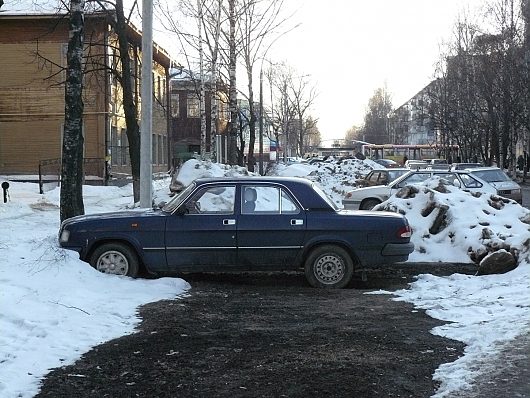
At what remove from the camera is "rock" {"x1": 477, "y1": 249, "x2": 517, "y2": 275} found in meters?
9.95

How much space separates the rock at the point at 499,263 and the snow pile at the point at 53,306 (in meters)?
4.42

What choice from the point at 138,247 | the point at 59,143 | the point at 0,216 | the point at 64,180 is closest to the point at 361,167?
the point at 59,143

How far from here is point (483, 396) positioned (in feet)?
15.4

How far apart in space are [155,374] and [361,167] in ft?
137

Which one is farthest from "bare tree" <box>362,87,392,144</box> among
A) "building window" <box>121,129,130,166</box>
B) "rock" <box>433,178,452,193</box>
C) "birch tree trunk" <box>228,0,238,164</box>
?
"rock" <box>433,178,452,193</box>

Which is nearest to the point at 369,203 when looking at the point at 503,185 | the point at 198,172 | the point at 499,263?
the point at 198,172

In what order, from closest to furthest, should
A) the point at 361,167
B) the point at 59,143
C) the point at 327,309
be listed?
the point at 327,309
the point at 59,143
the point at 361,167

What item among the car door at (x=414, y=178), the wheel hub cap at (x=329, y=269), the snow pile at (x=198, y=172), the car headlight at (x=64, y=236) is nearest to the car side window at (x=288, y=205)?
the wheel hub cap at (x=329, y=269)

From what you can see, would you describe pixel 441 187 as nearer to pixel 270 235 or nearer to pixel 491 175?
pixel 270 235

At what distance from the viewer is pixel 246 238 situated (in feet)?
30.1

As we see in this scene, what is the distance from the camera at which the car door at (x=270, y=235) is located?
917 centimetres

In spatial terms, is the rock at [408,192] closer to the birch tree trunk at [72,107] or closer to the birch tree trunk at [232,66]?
the birch tree trunk at [72,107]

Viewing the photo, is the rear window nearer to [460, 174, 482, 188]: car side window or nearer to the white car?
the white car

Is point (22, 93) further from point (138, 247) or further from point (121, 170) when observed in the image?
point (138, 247)
